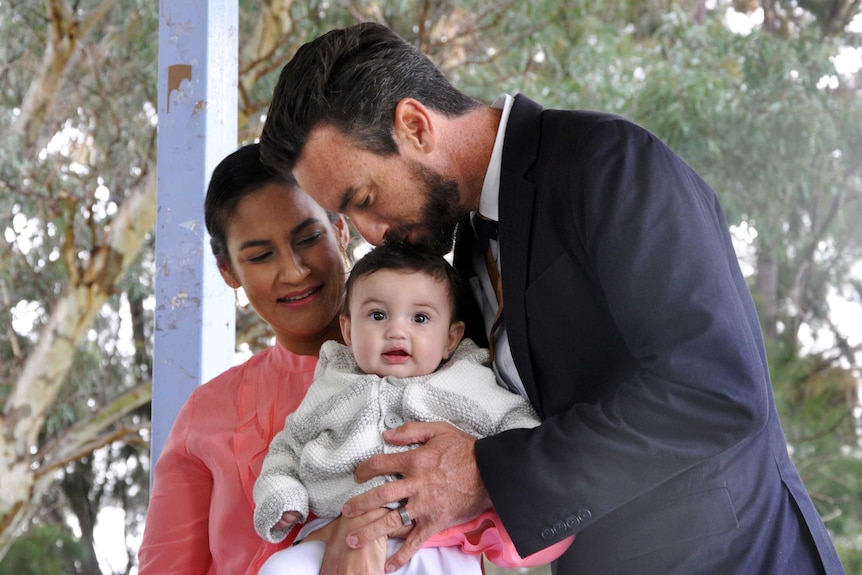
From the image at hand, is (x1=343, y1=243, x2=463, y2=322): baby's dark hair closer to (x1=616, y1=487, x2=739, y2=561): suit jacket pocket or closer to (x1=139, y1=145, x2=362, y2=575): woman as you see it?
(x1=139, y1=145, x2=362, y2=575): woman

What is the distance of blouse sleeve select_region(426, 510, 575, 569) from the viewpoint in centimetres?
152

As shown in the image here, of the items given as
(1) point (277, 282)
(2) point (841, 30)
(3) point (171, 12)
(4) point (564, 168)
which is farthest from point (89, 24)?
(2) point (841, 30)

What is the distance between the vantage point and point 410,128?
63.8 inches

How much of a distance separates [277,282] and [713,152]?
15.4ft

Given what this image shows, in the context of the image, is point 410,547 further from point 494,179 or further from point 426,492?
point 494,179

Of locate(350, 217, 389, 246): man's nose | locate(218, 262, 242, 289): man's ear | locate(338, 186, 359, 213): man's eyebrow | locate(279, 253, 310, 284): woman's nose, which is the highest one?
locate(338, 186, 359, 213): man's eyebrow

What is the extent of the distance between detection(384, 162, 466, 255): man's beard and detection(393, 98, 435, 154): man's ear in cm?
3

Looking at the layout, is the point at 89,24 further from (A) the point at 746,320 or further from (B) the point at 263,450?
(A) the point at 746,320

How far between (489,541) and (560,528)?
0.64 feet

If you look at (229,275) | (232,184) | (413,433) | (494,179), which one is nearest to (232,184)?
(232,184)

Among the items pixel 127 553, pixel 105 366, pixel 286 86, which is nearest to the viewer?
pixel 286 86

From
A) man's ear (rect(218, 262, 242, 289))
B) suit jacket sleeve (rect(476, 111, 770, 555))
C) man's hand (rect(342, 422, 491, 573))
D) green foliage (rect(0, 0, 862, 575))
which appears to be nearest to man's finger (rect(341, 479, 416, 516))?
man's hand (rect(342, 422, 491, 573))

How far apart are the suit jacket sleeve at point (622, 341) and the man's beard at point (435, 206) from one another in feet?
0.61

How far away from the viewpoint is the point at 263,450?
1784 mm
